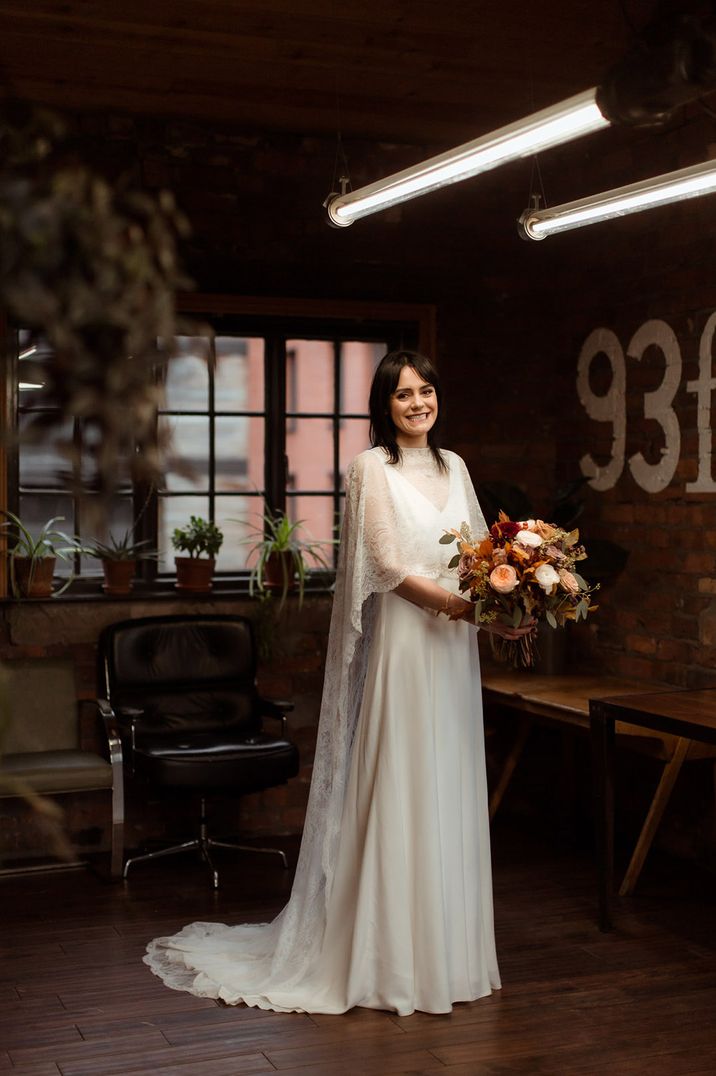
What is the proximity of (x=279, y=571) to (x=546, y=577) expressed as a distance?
8.34ft

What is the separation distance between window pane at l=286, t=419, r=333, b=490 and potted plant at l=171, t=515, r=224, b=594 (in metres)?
0.56

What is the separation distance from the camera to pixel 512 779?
20.7 feet

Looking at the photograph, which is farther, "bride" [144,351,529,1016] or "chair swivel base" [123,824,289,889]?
"chair swivel base" [123,824,289,889]

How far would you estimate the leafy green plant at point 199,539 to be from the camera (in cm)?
→ 580

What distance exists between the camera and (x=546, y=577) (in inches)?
140

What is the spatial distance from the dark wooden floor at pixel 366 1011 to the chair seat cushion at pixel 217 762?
1.42ft

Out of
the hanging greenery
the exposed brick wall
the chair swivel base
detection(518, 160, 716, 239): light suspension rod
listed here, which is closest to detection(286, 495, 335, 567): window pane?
the exposed brick wall

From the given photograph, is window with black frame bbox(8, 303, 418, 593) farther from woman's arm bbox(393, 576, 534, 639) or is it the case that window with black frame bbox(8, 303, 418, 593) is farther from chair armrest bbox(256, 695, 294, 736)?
woman's arm bbox(393, 576, 534, 639)

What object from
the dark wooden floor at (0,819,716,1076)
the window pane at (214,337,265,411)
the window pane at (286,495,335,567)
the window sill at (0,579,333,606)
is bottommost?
the dark wooden floor at (0,819,716,1076)

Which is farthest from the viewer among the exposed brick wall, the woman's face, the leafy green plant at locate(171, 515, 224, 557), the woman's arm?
the leafy green plant at locate(171, 515, 224, 557)

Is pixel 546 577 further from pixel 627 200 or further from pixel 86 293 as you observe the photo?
pixel 86 293

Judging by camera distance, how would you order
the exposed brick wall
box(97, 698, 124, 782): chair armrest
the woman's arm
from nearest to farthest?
the woman's arm, box(97, 698, 124, 782): chair armrest, the exposed brick wall

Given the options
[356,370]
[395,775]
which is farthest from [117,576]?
[395,775]

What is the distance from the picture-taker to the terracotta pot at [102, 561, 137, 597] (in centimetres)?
569
